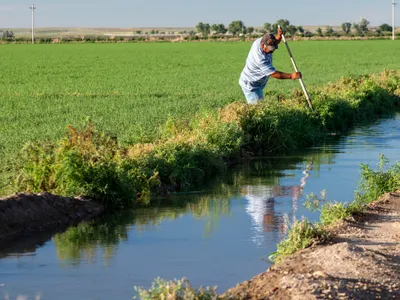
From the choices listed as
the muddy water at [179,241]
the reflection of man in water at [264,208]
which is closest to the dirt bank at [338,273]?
the muddy water at [179,241]

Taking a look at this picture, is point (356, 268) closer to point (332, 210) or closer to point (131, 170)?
point (332, 210)

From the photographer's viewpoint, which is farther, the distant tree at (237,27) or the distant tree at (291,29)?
the distant tree at (237,27)

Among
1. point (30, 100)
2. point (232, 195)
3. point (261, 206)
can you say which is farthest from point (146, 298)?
point (30, 100)

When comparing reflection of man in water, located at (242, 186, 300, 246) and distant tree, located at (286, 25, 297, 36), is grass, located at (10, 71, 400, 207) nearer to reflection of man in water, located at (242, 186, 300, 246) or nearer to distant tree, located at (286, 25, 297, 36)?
reflection of man in water, located at (242, 186, 300, 246)

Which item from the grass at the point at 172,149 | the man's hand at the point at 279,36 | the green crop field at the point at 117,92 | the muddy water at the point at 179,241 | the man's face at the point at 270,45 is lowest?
the muddy water at the point at 179,241

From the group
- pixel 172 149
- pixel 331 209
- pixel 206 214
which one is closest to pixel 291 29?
pixel 172 149

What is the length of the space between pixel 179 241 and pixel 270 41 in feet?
23.1

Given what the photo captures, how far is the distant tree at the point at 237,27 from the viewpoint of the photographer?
573 feet

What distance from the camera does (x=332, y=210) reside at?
10.6 meters

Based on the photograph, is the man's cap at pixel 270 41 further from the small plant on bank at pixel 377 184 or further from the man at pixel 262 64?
the small plant on bank at pixel 377 184

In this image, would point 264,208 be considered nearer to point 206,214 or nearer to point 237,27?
point 206,214

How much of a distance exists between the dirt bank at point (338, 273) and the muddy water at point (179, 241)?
83cm

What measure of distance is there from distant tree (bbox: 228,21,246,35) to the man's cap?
514 feet

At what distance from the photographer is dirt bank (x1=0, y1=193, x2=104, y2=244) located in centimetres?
1088
